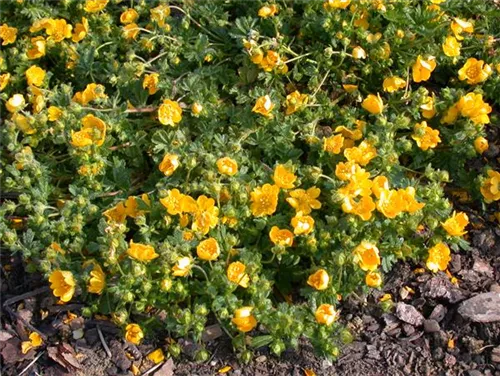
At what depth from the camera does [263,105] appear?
11.6 ft

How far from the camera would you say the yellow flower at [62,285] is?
3.20 metres

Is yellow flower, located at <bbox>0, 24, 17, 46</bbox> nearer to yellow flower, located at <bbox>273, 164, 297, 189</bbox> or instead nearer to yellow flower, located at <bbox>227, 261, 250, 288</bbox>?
yellow flower, located at <bbox>273, 164, 297, 189</bbox>

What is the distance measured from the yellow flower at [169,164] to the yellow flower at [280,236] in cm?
50

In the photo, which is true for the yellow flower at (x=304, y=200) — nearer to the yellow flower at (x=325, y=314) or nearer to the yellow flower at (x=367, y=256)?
the yellow flower at (x=367, y=256)

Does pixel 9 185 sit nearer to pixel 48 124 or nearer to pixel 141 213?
pixel 48 124

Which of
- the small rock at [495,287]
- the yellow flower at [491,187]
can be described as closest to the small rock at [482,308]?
the small rock at [495,287]

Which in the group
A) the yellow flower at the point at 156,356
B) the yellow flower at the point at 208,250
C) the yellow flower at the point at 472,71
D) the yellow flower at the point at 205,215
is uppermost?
the yellow flower at the point at 472,71

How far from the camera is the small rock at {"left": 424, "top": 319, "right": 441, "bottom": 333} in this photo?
3.35m

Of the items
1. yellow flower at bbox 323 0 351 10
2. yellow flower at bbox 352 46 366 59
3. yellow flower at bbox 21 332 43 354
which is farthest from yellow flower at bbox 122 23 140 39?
yellow flower at bbox 21 332 43 354

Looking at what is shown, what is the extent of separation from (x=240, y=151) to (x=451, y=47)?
1.14 metres

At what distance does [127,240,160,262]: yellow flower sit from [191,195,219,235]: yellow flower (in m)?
0.21

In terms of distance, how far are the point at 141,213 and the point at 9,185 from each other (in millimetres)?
616

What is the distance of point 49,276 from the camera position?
324 centimetres

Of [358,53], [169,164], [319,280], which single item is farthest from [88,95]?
[319,280]
